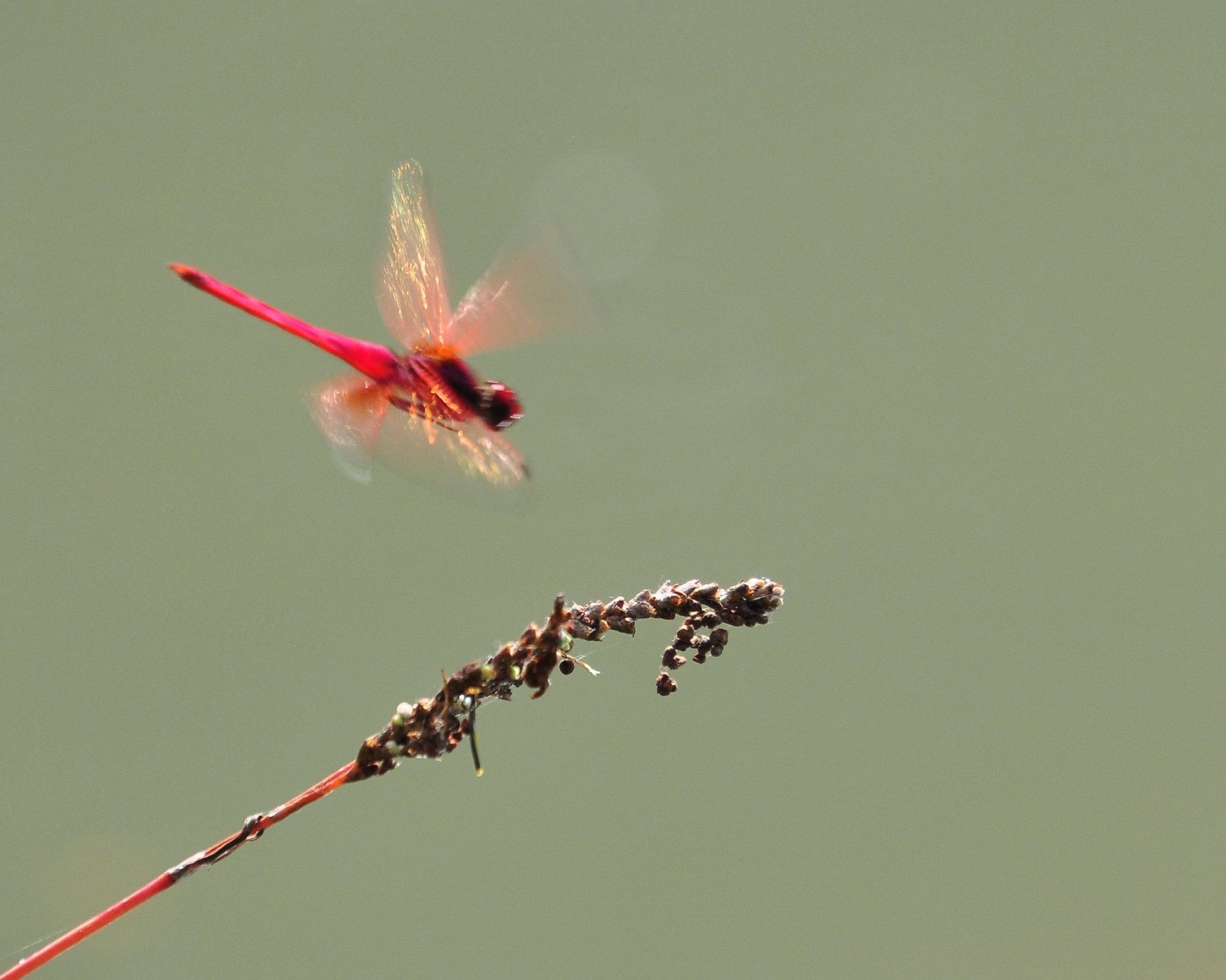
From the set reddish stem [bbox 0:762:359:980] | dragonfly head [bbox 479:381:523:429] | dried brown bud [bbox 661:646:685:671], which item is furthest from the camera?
dragonfly head [bbox 479:381:523:429]

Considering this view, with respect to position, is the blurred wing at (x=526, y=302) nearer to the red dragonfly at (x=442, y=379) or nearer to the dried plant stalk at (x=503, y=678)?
the red dragonfly at (x=442, y=379)

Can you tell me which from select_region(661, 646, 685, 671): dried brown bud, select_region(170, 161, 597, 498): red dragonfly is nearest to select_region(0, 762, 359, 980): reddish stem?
select_region(661, 646, 685, 671): dried brown bud

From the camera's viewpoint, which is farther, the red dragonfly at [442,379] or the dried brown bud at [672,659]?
the red dragonfly at [442,379]

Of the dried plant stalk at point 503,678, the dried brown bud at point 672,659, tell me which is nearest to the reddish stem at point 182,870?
the dried plant stalk at point 503,678

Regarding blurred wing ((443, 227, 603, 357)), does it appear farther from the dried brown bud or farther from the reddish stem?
the reddish stem

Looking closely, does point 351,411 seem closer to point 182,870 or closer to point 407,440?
point 407,440

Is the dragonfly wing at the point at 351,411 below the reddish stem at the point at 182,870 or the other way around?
the other way around

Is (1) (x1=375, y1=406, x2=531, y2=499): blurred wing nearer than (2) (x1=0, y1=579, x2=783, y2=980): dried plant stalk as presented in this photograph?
No
